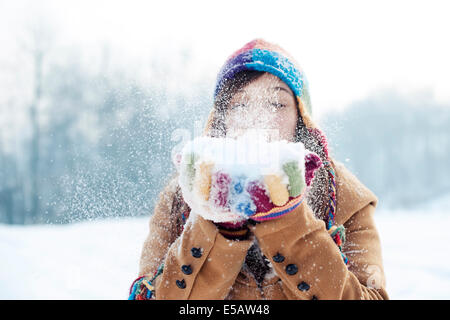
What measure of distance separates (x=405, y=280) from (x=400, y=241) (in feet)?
A: 4.61

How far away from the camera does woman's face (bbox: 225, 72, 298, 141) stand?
1.00m

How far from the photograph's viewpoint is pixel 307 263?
0.78 metres

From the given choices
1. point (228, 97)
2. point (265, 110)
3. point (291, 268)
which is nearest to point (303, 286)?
point (291, 268)

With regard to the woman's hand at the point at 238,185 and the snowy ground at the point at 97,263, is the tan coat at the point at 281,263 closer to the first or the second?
the woman's hand at the point at 238,185

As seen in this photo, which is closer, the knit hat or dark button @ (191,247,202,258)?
dark button @ (191,247,202,258)

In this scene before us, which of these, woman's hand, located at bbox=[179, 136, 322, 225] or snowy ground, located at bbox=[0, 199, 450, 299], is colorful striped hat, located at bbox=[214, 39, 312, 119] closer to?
woman's hand, located at bbox=[179, 136, 322, 225]

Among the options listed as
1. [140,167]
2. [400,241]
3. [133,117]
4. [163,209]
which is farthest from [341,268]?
[400,241]

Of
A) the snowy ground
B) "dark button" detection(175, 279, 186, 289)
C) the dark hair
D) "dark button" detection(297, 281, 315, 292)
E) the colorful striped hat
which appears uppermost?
the colorful striped hat

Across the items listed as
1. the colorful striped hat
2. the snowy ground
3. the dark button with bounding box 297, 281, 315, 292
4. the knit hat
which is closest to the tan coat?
the dark button with bounding box 297, 281, 315, 292

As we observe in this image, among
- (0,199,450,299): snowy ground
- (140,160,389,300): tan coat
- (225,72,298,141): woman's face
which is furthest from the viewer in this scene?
(0,199,450,299): snowy ground

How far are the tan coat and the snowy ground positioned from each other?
3.51ft

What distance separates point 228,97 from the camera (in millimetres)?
1089

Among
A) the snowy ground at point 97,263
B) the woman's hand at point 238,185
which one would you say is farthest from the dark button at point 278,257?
the snowy ground at point 97,263
